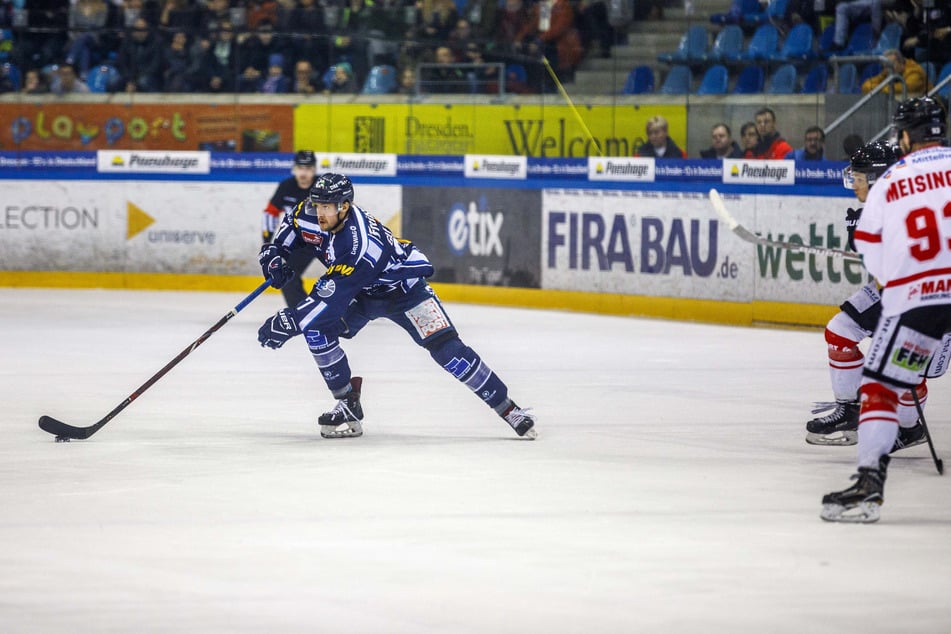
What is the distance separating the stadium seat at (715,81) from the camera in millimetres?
14125

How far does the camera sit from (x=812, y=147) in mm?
13070

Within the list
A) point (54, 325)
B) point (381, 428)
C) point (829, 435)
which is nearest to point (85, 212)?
point (54, 325)

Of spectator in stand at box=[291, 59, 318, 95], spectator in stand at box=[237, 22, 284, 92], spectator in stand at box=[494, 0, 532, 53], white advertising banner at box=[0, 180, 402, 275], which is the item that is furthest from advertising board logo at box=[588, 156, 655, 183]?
spectator in stand at box=[237, 22, 284, 92]

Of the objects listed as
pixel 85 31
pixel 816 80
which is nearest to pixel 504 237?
pixel 816 80

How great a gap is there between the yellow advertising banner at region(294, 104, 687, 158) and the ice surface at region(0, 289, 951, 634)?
397 cm

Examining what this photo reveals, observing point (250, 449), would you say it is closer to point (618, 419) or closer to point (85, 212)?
point (618, 419)

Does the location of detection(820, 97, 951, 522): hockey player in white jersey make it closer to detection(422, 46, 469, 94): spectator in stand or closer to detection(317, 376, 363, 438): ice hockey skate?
detection(317, 376, 363, 438): ice hockey skate

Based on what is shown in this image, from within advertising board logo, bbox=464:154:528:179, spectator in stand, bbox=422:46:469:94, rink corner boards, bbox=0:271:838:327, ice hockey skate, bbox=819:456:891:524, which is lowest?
rink corner boards, bbox=0:271:838:327

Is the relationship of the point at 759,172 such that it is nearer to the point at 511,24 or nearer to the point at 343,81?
the point at 511,24

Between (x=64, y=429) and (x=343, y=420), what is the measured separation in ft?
4.14

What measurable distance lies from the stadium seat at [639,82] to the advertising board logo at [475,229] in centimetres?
162

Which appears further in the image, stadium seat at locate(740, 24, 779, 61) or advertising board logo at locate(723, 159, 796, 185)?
stadium seat at locate(740, 24, 779, 61)

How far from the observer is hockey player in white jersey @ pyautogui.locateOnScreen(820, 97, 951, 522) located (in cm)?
555

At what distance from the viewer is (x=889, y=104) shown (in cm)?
1288
